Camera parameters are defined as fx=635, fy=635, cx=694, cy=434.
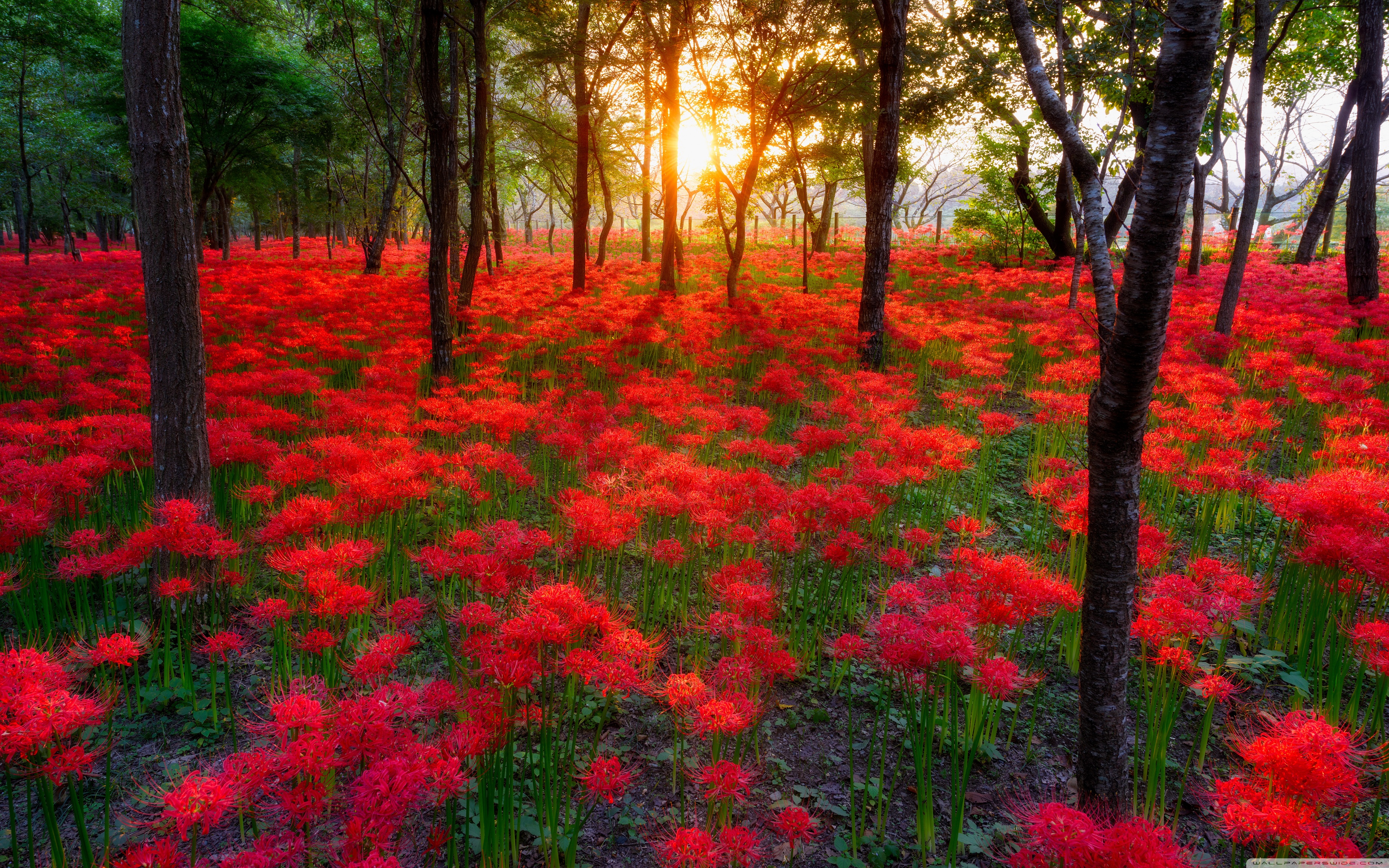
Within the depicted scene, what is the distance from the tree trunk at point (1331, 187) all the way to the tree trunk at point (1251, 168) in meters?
8.34

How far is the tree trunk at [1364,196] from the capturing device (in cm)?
1291

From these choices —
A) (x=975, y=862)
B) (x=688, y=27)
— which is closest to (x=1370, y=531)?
(x=975, y=862)

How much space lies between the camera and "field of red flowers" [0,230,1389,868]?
2293 mm

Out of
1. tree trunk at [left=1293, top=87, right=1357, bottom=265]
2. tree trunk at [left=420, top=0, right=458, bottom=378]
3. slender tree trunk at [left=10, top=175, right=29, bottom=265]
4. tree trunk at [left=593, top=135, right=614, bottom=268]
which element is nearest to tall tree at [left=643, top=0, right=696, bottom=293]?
tree trunk at [left=593, top=135, right=614, bottom=268]

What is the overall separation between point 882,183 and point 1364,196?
11.5 m

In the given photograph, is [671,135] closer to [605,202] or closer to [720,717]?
[605,202]

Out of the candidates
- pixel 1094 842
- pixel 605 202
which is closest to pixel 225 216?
pixel 605 202

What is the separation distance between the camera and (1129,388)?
2.48 metres

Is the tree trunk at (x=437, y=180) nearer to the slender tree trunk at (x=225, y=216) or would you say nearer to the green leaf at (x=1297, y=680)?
the green leaf at (x=1297, y=680)

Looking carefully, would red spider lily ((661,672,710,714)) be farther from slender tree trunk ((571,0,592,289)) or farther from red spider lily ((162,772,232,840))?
slender tree trunk ((571,0,592,289))

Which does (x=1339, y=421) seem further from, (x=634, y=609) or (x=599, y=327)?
(x=599, y=327)

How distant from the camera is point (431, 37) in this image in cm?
790

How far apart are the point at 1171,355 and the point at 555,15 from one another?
16.2m

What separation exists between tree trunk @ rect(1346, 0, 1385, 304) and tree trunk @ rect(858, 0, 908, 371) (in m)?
10.6
